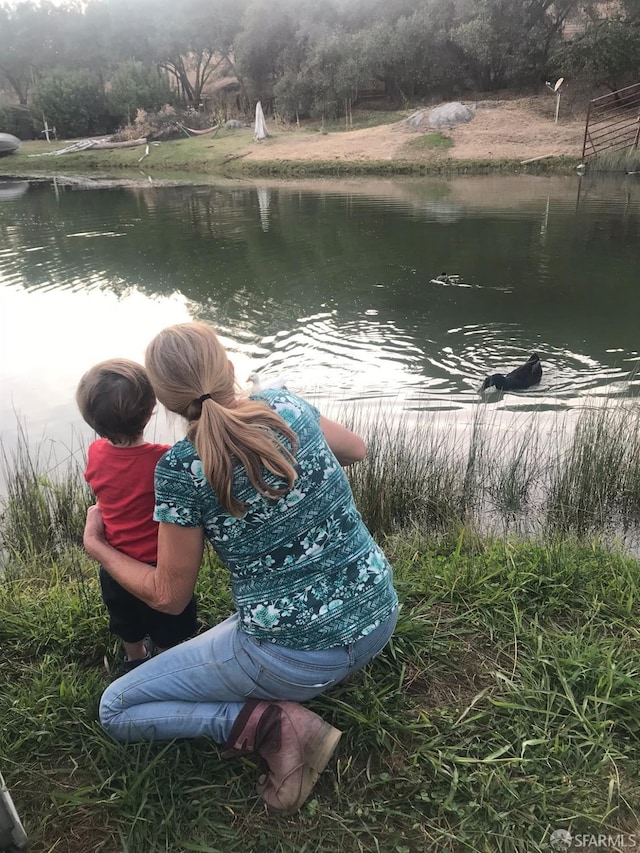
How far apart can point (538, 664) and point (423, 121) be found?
3204 centimetres

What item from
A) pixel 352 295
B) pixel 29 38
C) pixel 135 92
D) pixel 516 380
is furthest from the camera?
pixel 29 38

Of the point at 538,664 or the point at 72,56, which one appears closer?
the point at 538,664

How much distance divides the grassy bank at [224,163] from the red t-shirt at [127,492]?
931 inches

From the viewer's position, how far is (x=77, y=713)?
2.06m

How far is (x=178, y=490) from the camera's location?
1638mm

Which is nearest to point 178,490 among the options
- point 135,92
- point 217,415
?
point 217,415

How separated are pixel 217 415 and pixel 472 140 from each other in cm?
2913

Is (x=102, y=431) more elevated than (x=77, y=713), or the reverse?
(x=102, y=431)

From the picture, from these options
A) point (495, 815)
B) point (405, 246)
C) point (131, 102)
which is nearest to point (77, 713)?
point (495, 815)

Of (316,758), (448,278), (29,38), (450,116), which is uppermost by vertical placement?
(29,38)

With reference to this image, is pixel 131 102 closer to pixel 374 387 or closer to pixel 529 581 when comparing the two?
pixel 374 387

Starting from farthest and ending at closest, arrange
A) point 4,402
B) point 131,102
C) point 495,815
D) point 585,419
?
point 131,102
point 4,402
point 585,419
point 495,815

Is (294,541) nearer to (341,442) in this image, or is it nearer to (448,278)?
(341,442)

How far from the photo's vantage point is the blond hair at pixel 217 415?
157 cm
